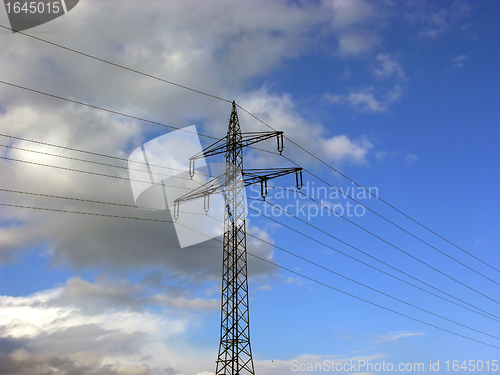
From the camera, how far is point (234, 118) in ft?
107

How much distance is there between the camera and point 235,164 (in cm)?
3109

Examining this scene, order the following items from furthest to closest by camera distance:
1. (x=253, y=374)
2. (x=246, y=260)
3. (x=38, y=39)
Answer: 1. (x=246, y=260)
2. (x=253, y=374)
3. (x=38, y=39)

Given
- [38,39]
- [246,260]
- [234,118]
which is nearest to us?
[38,39]

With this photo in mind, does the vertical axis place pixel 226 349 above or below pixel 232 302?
below

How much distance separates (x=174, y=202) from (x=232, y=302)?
366 inches

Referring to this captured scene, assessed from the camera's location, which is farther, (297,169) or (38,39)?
(297,169)

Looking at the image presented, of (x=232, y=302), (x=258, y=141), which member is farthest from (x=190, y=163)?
(x=232, y=302)

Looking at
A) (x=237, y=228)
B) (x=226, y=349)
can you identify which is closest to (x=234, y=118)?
(x=237, y=228)

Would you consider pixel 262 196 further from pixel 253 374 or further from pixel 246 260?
pixel 253 374

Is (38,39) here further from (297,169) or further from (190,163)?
(297,169)

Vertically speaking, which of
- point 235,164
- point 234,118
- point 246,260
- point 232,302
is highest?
point 234,118

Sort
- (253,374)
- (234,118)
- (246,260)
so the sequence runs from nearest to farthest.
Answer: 1. (253,374)
2. (246,260)
3. (234,118)

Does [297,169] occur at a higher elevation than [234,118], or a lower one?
lower

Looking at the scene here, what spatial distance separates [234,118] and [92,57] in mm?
10818
